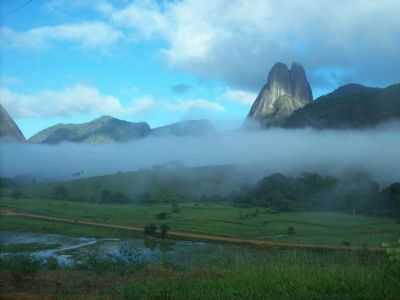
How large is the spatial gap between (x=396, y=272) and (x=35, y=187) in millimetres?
118175

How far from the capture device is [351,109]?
150 m

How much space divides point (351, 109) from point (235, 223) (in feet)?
313

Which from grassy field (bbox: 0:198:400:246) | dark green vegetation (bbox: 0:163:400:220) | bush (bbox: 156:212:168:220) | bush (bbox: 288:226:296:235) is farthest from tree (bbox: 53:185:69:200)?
bush (bbox: 288:226:296:235)

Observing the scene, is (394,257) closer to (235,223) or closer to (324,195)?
(235,223)

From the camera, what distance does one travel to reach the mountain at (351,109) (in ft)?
449

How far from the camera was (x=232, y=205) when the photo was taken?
91.2 metres

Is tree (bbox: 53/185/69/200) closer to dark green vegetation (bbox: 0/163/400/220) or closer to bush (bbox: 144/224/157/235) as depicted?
dark green vegetation (bbox: 0/163/400/220)

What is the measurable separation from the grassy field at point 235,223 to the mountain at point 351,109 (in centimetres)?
7113

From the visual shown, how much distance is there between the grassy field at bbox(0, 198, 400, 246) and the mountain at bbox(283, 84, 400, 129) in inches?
2801

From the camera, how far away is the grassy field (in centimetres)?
5356

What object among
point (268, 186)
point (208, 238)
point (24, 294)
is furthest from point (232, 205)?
point (24, 294)

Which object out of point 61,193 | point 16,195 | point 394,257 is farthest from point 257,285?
point 61,193

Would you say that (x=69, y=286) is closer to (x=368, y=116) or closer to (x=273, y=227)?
(x=273, y=227)

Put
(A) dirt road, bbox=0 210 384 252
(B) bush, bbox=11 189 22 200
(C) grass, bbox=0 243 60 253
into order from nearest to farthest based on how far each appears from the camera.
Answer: (C) grass, bbox=0 243 60 253 < (A) dirt road, bbox=0 210 384 252 < (B) bush, bbox=11 189 22 200
